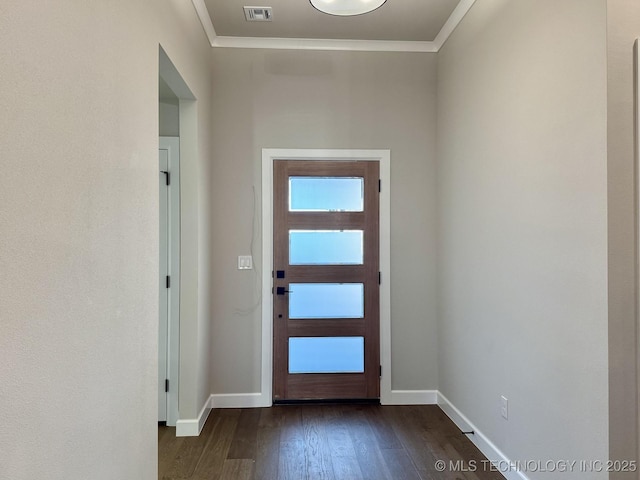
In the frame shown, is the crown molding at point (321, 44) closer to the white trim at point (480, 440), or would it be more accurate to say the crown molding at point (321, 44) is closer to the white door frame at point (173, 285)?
the white door frame at point (173, 285)

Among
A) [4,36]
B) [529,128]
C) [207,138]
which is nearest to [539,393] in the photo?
[529,128]

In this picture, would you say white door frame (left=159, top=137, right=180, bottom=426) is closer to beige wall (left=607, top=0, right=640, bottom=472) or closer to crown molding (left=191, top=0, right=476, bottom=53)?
crown molding (left=191, top=0, right=476, bottom=53)

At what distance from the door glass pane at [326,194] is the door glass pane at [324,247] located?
213 mm

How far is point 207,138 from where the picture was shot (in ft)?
10.8

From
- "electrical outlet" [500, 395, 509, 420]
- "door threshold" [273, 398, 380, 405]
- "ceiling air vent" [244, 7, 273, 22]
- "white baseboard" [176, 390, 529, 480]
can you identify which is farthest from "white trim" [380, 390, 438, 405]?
"ceiling air vent" [244, 7, 273, 22]

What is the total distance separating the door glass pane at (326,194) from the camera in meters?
3.52

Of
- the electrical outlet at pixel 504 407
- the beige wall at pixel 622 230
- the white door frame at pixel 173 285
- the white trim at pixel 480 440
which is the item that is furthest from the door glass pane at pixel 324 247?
the beige wall at pixel 622 230

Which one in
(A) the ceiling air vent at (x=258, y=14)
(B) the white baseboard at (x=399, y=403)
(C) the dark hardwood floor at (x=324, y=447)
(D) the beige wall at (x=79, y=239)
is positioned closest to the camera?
(D) the beige wall at (x=79, y=239)

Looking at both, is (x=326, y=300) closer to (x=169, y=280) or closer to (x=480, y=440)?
(x=169, y=280)

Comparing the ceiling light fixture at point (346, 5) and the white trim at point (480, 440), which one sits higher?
the ceiling light fixture at point (346, 5)

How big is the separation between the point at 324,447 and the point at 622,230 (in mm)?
2199

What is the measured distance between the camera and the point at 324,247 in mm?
3521

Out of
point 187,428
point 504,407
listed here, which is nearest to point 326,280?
point 187,428

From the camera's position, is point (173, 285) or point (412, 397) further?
point (412, 397)
